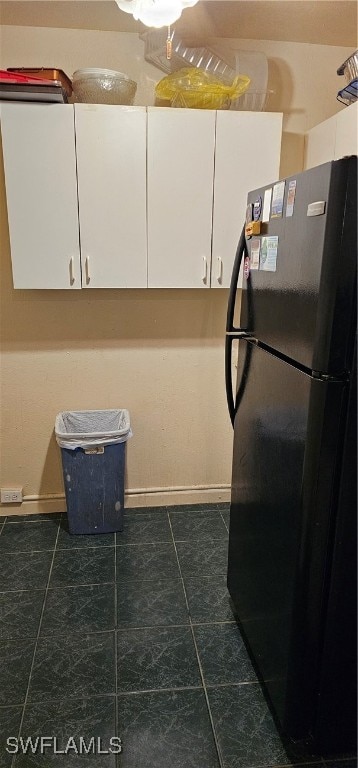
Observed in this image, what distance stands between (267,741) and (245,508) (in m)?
0.70

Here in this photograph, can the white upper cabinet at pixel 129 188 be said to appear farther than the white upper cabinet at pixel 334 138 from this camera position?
Yes

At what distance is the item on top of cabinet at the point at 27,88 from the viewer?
2174 mm


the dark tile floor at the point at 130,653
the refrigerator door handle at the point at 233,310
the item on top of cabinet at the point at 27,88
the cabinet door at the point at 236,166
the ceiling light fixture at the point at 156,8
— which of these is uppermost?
the ceiling light fixture at the point at 156,8

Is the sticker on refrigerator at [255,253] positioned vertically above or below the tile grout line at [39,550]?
above

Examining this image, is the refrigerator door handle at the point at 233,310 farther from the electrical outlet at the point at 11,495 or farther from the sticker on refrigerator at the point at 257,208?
the electrical outlet at the point at 11,495

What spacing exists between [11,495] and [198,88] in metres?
2.24

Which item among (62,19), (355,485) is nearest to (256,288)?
(355,485)

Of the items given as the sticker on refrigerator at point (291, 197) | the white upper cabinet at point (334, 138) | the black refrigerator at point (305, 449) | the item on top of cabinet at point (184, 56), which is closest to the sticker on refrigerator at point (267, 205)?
the black refrigerator at point (305, 449)

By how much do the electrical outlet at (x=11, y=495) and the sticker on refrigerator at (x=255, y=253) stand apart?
1.85 metres

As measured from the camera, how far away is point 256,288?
171 cm

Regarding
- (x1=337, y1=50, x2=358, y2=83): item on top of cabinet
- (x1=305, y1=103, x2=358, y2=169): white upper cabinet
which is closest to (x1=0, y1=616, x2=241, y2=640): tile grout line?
(x1=305, y1=103, x2=358, y2=169): white upper cabinet

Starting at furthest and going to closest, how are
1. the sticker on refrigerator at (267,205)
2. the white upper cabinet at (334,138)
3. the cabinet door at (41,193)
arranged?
1. the cabinet door at (41,193)
2. the white upper cabinet at (334,138)
3. the sticker on refrigerator at (267,205)

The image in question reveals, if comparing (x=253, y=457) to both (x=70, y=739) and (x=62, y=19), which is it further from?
(x=62, y=19)

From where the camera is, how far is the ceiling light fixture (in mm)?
1803
